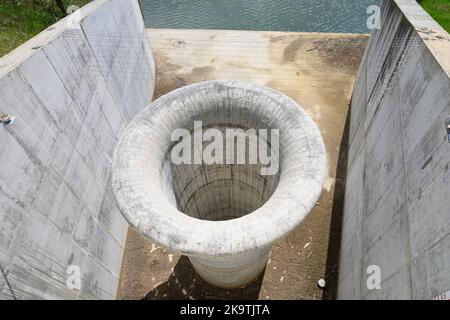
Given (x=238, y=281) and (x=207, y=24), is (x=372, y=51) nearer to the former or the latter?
(x=238, y=281)

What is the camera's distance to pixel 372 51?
7.62 meters

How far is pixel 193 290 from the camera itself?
6.35 metres

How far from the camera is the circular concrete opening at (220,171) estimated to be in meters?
3.80

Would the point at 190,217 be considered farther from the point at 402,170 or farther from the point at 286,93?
the point at 286,93

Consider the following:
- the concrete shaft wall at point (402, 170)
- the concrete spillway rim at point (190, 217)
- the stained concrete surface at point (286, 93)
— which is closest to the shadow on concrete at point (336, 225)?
the stained concrete surface at point (286, 93)

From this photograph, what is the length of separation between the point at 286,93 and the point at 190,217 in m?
→ 6.47

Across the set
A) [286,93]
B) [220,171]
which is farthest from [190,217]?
[286,93]

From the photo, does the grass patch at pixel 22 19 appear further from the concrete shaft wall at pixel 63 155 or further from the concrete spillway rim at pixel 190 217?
the concrete spillway rim at pixel 190 217

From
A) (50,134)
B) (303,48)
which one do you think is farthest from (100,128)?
(303,48)

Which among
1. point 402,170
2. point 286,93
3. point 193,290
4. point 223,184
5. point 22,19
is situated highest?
point 22,19

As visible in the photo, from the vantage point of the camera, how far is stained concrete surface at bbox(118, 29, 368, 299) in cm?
639

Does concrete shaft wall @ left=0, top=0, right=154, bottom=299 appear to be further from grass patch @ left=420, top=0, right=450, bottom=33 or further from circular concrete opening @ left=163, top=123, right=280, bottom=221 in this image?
grass patch @ left=420, top=0, right=450, bottom=33

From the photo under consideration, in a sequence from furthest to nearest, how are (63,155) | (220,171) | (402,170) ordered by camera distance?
(220,171)
(63,155)
(402,170)

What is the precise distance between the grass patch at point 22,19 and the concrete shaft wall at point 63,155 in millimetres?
2311
